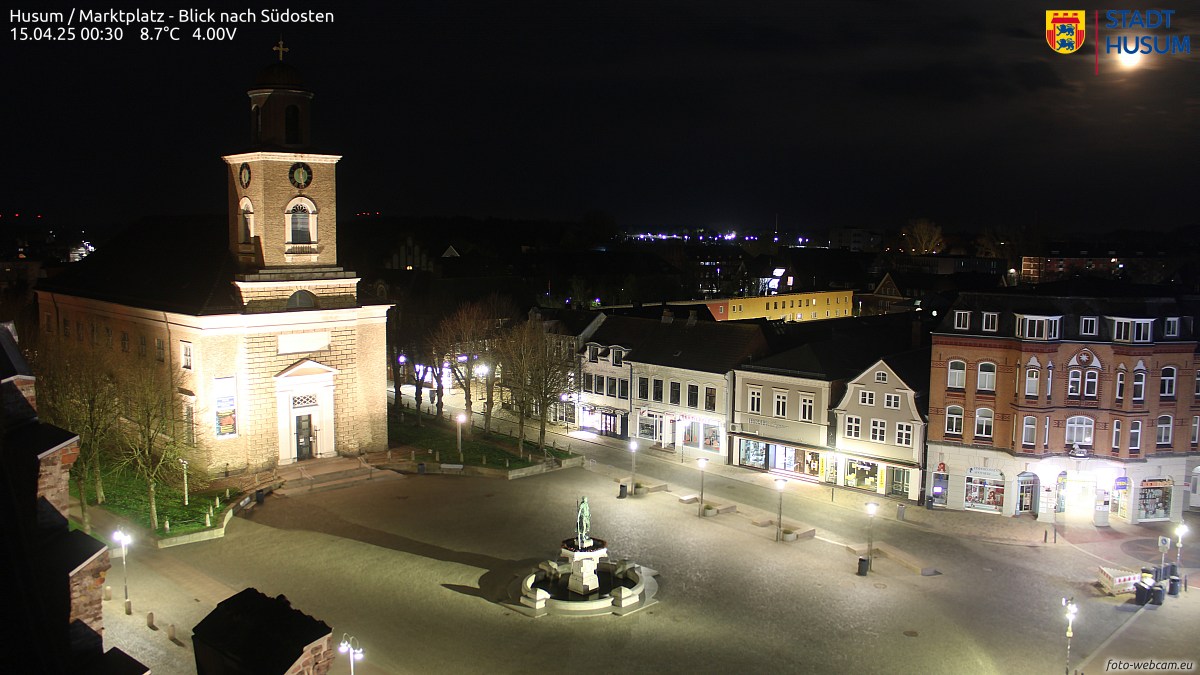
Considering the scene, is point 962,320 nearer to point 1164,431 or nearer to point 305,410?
point 1164,431

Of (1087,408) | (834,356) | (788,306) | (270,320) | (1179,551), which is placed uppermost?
(270,320)

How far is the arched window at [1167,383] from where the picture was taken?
136ft

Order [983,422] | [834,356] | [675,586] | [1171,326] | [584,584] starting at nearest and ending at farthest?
[584,584]
[675,586]
[1171,326]
[983,422]
[834,356]

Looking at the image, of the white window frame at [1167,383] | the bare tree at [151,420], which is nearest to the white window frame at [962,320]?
the white window frame at [1167,383]

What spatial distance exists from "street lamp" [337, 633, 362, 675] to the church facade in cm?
2048

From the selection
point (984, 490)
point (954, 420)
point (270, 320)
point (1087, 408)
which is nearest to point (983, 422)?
point (954, 420)

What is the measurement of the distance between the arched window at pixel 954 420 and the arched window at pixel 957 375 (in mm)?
1058

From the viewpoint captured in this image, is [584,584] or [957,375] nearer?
[584,584]

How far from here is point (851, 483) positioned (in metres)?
46.5

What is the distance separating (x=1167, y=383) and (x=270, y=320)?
42.0m

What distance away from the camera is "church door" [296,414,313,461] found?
46844mm

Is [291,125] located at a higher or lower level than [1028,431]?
higher

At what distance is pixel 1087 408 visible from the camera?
41312 millimetres

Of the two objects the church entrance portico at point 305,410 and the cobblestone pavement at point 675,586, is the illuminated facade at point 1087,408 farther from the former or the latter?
the church entrance portico at point 305,410
